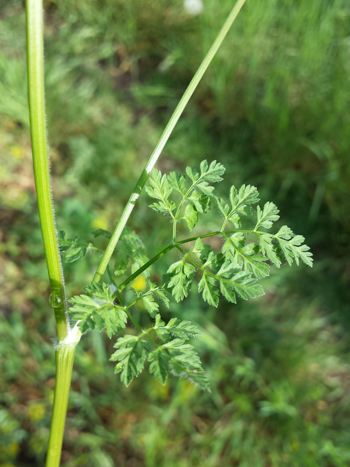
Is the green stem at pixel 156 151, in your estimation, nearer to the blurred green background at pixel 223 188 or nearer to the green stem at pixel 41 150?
the green stem at pixel 41 150

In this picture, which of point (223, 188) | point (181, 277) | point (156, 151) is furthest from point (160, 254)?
point (223, 188)

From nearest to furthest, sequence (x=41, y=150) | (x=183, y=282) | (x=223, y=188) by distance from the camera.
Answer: (x=41, y=150) → (x=183, y=282) → (x=223, y=188)

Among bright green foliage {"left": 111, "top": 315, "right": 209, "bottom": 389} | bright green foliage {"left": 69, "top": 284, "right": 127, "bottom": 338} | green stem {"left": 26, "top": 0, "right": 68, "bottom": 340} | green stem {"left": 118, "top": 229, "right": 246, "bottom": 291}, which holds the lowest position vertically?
bright green foliage {"left": 111, "top": 315, "right": 209, "bottom": 389}

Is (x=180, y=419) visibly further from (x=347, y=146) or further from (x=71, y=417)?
(x=347, y=146)

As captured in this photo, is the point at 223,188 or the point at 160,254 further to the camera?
the point at 223,188

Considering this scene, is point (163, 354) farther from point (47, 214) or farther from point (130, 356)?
point (47, 214)

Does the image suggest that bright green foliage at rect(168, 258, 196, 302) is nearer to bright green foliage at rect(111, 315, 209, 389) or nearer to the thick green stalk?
bright green foliage at rect(111, 315, 209, 389)

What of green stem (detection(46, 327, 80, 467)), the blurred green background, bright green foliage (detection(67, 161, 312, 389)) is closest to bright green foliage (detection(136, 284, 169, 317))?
bright green foliage (detection(67, 161, 312, 389))
